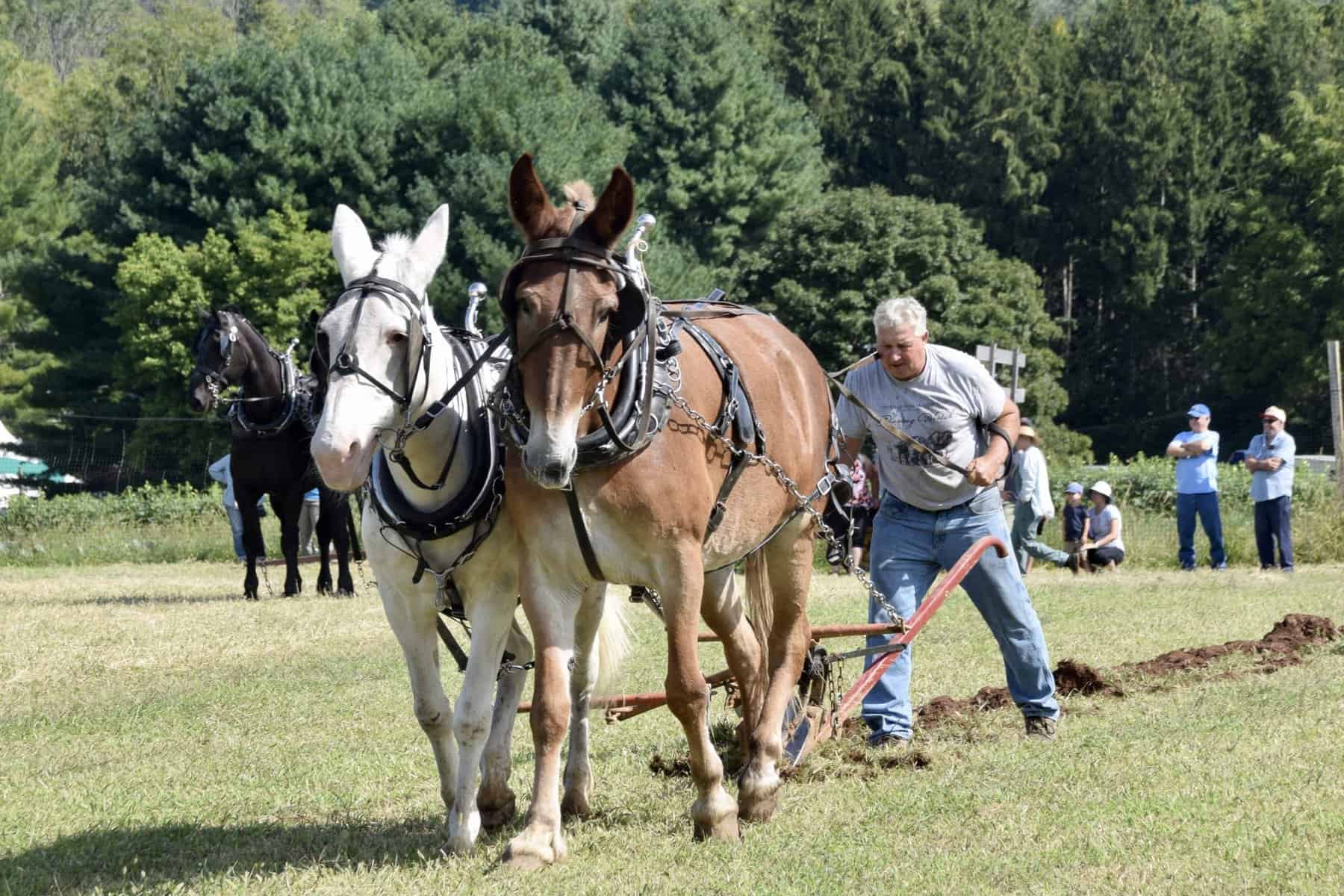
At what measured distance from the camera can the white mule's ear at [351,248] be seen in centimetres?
554

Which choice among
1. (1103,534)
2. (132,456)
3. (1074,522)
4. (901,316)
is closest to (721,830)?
(901,316)

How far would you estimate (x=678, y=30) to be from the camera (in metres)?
58.6

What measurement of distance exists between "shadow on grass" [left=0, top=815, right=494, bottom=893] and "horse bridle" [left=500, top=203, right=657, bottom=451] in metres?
1.64

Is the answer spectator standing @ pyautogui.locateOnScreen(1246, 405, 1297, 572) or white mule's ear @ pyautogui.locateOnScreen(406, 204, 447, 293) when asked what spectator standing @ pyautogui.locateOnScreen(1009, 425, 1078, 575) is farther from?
white mule's ear @ pyautogui.locateOnScreen(406, 204, 447, 293)

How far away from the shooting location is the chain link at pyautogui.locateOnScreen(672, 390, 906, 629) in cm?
565

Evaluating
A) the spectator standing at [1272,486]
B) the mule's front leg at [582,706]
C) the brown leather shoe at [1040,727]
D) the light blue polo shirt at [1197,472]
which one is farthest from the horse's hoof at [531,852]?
the light blue polo shirt at [1197,472]

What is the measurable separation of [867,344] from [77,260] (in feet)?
77.9

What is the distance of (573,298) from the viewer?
511 cm

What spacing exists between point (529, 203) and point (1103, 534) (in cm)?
1562

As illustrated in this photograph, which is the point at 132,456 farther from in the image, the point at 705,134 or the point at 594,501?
the point at 594,501

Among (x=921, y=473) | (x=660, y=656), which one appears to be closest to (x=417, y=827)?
(x=921, y=473)

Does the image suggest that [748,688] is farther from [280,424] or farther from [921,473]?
[280,424]

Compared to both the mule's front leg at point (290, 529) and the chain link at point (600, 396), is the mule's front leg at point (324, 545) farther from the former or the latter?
the chain link at point (600, 396)

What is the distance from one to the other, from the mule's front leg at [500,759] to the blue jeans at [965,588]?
2.09 metres
